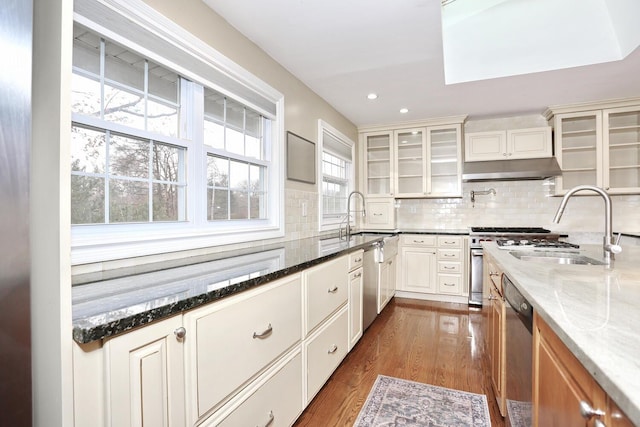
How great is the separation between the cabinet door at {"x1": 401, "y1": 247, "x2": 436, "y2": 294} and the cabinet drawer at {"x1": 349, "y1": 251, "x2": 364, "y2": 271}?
1749mm

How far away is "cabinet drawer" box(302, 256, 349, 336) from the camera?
173 cm

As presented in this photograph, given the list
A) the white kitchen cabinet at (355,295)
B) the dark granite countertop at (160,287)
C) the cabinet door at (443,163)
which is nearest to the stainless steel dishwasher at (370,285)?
the white kitchen cabinet at (355,295)

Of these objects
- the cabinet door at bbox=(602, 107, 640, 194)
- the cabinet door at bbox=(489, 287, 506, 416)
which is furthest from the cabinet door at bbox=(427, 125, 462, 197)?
the cabinet door at bbox=(489, 287, 506, 416)

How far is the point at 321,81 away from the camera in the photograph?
298cm

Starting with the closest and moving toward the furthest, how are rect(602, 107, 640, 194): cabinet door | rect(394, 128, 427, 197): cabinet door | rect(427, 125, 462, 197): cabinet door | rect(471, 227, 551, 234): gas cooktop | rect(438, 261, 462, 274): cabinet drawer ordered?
1. rect(602, 107, 640, 194): cabinet door
2. rect(471, 227, 551, 234): gas cooktop
3. rect(438, 261, 462, 274): cabinet drawer
4. rect(427, 125, 462, 197): cabinet door
5. rect(394, 128, 427, 197): cabinet door

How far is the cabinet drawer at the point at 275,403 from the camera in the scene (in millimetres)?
1203

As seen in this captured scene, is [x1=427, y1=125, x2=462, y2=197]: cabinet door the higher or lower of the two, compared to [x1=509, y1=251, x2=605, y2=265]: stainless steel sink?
higher

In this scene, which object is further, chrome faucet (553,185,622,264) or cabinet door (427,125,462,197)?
cabinet door (427,125,462,197)

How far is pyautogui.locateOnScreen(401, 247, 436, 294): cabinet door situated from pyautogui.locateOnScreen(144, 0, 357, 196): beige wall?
1783 millimetres

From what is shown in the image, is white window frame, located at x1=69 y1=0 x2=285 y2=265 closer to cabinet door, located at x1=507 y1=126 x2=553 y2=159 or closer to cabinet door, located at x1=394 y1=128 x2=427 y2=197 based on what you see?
cabinet door, located at x1=394 y1=128 x2=427 y2=197

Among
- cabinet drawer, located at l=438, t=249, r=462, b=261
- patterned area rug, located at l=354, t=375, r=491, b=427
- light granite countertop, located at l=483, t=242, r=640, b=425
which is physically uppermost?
light granite countertop, located at l=483, t=242, r=640, b=425

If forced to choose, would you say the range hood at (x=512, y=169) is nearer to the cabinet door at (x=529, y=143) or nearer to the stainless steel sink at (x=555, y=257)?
the cabinet door at (x=529, y=143)

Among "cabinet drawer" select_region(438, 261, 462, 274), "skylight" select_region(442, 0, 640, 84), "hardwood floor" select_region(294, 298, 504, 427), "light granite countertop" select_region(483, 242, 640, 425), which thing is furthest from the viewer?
"cabinet drawer" select_region(438, 261, 462, 274)

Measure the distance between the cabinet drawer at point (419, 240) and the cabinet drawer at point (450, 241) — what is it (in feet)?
0.20
